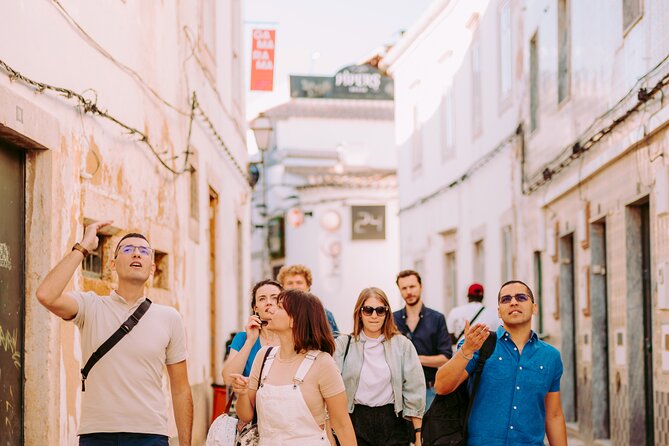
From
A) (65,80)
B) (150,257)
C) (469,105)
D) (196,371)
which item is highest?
(469,105)

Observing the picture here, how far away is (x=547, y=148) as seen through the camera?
14391mm

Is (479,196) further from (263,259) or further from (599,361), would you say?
(263,259)

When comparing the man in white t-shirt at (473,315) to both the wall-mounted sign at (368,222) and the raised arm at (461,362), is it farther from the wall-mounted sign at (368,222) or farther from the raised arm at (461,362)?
the wall-mounted sign at (368,222)

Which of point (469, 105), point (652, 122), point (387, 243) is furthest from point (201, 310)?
point (387, 243)

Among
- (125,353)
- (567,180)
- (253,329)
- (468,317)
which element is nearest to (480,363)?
(253,329)

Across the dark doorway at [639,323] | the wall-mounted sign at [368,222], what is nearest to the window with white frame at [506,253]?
the dark doorway at [639,323]

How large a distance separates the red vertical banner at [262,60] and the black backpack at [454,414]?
48.7 ft

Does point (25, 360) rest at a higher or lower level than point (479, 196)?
lower

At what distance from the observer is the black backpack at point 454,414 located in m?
5.94

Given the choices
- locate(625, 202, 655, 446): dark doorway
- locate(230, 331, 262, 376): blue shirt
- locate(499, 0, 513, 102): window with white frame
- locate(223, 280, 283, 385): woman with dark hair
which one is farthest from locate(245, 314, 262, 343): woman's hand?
locate(499, 0, 513, 102): window with white frame

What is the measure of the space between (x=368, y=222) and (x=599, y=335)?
24601 millimetres

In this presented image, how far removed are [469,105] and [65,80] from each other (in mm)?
13217

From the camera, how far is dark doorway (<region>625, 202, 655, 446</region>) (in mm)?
10266

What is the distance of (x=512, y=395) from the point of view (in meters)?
5.90
